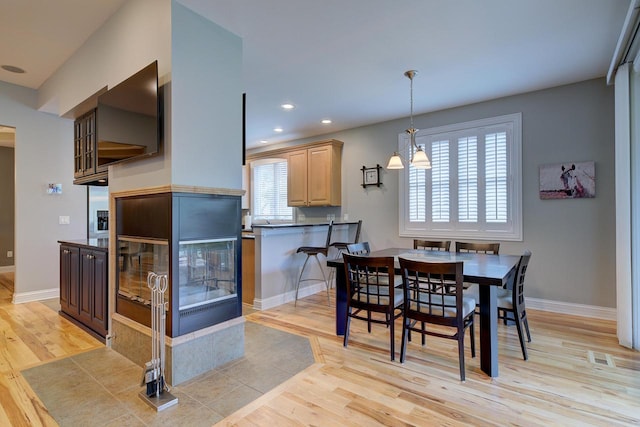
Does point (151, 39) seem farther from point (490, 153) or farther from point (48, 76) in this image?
point (490, 153)

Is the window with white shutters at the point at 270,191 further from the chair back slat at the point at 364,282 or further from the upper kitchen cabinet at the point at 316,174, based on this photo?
the chair back slat at the point at 364,282

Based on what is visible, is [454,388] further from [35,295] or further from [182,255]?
[35,295]

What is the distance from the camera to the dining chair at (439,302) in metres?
2.36

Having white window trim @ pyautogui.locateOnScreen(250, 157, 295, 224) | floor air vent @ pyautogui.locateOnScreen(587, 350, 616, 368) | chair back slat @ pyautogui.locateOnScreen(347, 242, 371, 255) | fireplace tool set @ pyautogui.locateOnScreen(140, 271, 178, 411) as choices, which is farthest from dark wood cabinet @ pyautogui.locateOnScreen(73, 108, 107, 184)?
floor air vent @ pyautogui.locateOnScreen(587, 350, 616, 368)

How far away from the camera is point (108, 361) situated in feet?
8.65

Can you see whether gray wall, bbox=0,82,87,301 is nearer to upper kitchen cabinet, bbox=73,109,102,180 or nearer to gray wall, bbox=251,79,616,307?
upper kitchen cabinet, bbox=73,109,102,180

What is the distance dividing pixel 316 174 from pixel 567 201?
12.1 ft

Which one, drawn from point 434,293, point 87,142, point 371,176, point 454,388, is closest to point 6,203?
point 87,142

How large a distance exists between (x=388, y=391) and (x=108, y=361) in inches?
88.1

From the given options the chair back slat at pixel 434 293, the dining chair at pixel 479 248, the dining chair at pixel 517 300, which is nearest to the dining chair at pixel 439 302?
the chair back slat at pixel 434 293

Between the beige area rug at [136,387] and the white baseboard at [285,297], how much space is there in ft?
4.06

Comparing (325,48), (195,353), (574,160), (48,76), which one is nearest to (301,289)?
(195,353)

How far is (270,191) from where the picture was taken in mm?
6926

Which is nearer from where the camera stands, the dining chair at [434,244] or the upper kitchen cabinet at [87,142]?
the upper kitchen cabinet at [87,142]
